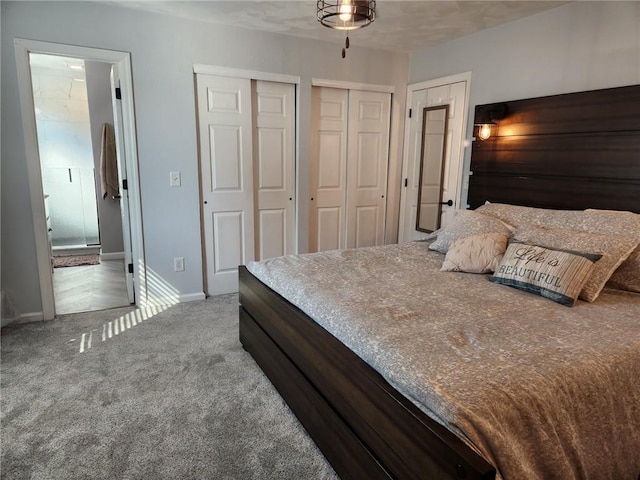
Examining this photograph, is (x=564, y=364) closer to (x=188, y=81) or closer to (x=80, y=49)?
(x=188, y=81)

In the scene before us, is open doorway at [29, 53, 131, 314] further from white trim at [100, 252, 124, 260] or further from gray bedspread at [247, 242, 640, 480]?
gray bedspread at [247, 242, 640, 480]

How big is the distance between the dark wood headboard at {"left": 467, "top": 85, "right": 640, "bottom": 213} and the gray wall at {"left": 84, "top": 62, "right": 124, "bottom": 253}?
437 cm

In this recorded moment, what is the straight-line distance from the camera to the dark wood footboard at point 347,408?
1067 millimetres

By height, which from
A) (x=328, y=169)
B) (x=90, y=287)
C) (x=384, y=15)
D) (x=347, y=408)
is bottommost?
(x=90, y=287)

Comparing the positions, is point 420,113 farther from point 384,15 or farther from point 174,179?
point 174,179

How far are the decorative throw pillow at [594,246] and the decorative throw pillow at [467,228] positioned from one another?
0.81 ft

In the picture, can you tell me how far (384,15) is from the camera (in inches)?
119

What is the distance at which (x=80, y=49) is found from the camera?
2.91 metres

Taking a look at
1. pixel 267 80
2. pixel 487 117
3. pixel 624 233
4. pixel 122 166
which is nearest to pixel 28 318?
pixel 122 166

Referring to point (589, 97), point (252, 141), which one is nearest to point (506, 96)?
point (589, 97)

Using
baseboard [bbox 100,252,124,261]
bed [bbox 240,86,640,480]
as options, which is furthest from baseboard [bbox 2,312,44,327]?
baseboard [bbox 100,252,124,261]

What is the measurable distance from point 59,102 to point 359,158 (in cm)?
429

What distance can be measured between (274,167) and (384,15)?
1624 millimetres

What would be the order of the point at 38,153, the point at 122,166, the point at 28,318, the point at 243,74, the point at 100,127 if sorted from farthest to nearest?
the point at 100,127 → the point at 243,74 → the point at 122,166 → the point at 28,318 → the point at 38,153
